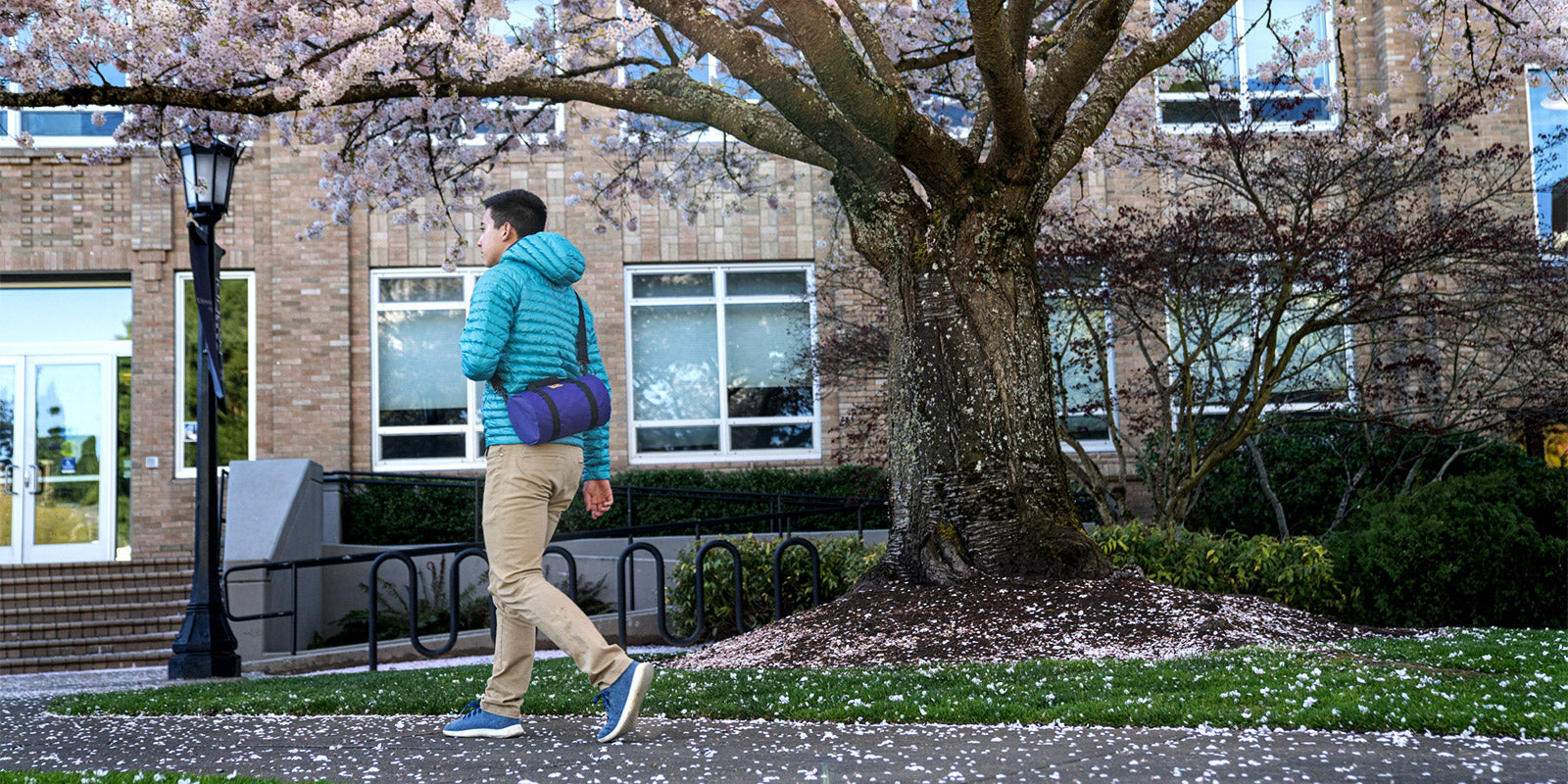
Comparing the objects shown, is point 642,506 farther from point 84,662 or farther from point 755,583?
point 84,662

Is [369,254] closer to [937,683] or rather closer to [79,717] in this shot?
[79,717]

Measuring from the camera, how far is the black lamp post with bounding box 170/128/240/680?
925 cm

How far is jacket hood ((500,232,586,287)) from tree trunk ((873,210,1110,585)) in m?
3.09

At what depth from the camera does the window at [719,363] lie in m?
16.4

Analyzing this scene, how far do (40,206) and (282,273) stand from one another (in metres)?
3.08

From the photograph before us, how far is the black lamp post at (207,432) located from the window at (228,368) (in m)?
6.46

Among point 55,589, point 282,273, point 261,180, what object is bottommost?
point 55,589


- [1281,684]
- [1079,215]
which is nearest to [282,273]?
[1079,215]

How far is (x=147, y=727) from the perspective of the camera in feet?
17.6

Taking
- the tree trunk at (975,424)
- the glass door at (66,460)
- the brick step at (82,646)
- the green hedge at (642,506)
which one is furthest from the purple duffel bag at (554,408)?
the glass door at (66,460)

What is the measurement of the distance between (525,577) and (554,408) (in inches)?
23.5

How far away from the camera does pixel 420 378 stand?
53.2 feet

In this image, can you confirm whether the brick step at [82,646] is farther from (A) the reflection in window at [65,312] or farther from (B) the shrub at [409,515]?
(A) the reflection in window at [65,312]

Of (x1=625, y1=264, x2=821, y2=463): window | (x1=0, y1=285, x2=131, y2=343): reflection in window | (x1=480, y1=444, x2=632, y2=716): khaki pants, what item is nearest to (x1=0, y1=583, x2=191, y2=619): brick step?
(x1=0, y1=285, x2=131, y2=343): reflection in window
